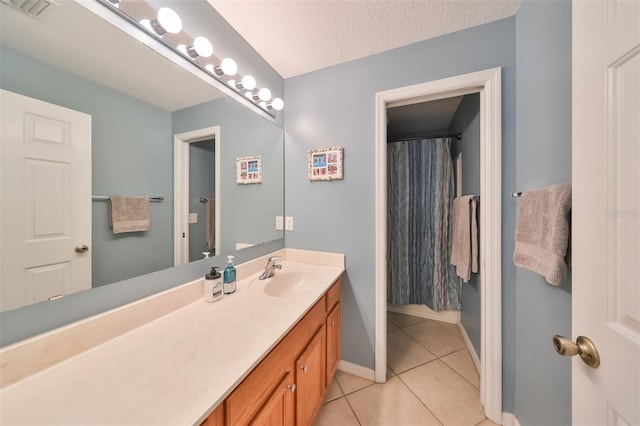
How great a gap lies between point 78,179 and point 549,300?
6.11 ft

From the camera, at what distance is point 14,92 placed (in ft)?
1.88

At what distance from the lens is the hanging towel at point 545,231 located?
729 millimetres

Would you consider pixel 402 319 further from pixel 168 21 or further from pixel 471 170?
pixel 168 21

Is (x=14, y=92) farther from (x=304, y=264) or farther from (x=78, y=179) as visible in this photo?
(x=304, y=264)

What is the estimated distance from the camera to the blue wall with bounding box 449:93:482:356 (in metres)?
1.65

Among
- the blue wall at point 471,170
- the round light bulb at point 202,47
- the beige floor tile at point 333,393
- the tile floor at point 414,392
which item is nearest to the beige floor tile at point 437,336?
the tile floor at point 414,392

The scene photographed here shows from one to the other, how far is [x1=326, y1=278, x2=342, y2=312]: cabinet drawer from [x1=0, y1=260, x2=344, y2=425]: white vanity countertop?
0.42m

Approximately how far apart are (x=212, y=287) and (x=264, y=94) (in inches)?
49.0

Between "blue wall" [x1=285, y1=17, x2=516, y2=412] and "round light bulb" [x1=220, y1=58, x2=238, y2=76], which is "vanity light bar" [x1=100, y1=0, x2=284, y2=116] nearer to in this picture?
"round light bulb" [x1=220, y1=58, x2=238, y2=76]

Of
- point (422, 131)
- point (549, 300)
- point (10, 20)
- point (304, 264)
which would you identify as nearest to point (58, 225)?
point (10, 20)

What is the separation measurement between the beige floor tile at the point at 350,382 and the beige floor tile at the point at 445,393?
29cm

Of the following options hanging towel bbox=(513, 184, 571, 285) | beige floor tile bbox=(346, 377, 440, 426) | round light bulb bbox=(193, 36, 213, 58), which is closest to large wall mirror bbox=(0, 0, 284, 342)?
round light bulb bbox=(193, 36, 213, 58)

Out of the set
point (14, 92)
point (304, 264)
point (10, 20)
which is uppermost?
point (10, 20)

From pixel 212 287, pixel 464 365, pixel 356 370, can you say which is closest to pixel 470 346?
pixel 464 365
